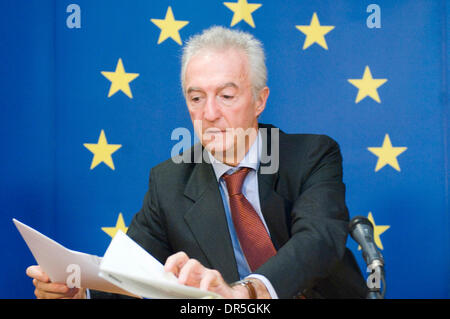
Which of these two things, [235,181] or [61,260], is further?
[235,181]

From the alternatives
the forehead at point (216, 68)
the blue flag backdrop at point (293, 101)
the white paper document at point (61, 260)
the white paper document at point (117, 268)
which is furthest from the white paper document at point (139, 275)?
the blue flag backdrop at point (293, 101)

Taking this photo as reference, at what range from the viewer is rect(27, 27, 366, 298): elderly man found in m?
1.42

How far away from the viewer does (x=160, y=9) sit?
2127mm

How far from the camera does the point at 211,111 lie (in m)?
1.48

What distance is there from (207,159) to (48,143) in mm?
804

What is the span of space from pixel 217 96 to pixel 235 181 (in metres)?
0.26

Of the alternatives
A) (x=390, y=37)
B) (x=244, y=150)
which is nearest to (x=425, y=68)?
(x=390, y=37)

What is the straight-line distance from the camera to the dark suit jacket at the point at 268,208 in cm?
135

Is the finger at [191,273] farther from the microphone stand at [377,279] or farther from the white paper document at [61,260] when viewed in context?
the microphone stand at [377,279]

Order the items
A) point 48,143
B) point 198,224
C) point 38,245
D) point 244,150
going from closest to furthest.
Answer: point 38,245, point 198,224, point 244,150, point 48,143

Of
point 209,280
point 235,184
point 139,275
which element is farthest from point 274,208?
point 139,275

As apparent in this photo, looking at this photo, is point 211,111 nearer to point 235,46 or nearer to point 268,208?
point 235,46

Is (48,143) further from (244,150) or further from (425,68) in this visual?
(425,68)

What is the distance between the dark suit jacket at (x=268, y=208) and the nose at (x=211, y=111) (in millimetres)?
176
